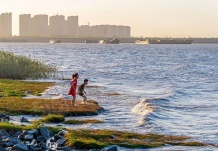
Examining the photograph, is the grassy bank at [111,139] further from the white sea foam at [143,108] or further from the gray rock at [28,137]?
the white sea foam at [143,108]

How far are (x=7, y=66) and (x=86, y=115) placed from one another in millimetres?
22386

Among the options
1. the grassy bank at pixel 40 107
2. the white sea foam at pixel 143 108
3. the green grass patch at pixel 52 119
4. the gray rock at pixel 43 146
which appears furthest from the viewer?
the white sea foam at pixel 143 108

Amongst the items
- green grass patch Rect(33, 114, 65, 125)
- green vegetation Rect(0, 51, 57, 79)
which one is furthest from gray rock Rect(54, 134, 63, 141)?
green vegetation Rect(0, 51, 57, 79)

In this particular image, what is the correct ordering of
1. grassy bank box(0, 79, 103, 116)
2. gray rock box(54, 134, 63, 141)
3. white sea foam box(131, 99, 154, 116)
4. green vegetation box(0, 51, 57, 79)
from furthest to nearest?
green vegetation box(0, 51, 57, 79) → white sea foam box(131, 99, 154, 116) → grassy bank box(0, 79, 103, 116) → gray rock box(54, 134, 63, 141)

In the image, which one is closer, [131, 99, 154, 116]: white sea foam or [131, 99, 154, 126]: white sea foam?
[131, 99, 154, 126]: white sea foam

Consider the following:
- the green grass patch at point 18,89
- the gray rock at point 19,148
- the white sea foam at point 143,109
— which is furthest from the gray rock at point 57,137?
the green grass patch at point 18,89

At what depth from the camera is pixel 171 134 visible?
915 inches

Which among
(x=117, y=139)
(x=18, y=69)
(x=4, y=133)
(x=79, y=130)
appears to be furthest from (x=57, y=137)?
(x=18, y=69)

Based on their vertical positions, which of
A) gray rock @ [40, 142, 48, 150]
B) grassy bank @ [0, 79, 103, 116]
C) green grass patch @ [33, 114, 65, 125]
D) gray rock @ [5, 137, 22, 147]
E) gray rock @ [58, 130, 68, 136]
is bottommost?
grassy bank @ [0, 79, 103, 116]

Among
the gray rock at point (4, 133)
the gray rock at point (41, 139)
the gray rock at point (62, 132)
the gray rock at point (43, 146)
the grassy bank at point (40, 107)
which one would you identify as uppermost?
the gray rock at point (4, 133)

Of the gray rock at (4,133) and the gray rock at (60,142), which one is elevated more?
the gray rock at (4,133)

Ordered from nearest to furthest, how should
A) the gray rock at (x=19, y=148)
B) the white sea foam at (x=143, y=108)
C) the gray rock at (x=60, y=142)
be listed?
the gray rock at (x=19, y=148)
the gray rock at (x=60, y=142)
the white sea foam at (x=143, y=108)

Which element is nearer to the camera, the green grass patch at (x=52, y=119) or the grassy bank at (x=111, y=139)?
the grassy bank at (x=111, y=139)

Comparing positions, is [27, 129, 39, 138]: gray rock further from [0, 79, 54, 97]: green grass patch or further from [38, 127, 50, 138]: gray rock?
[0, 79, 54, 97]: green grass patch
